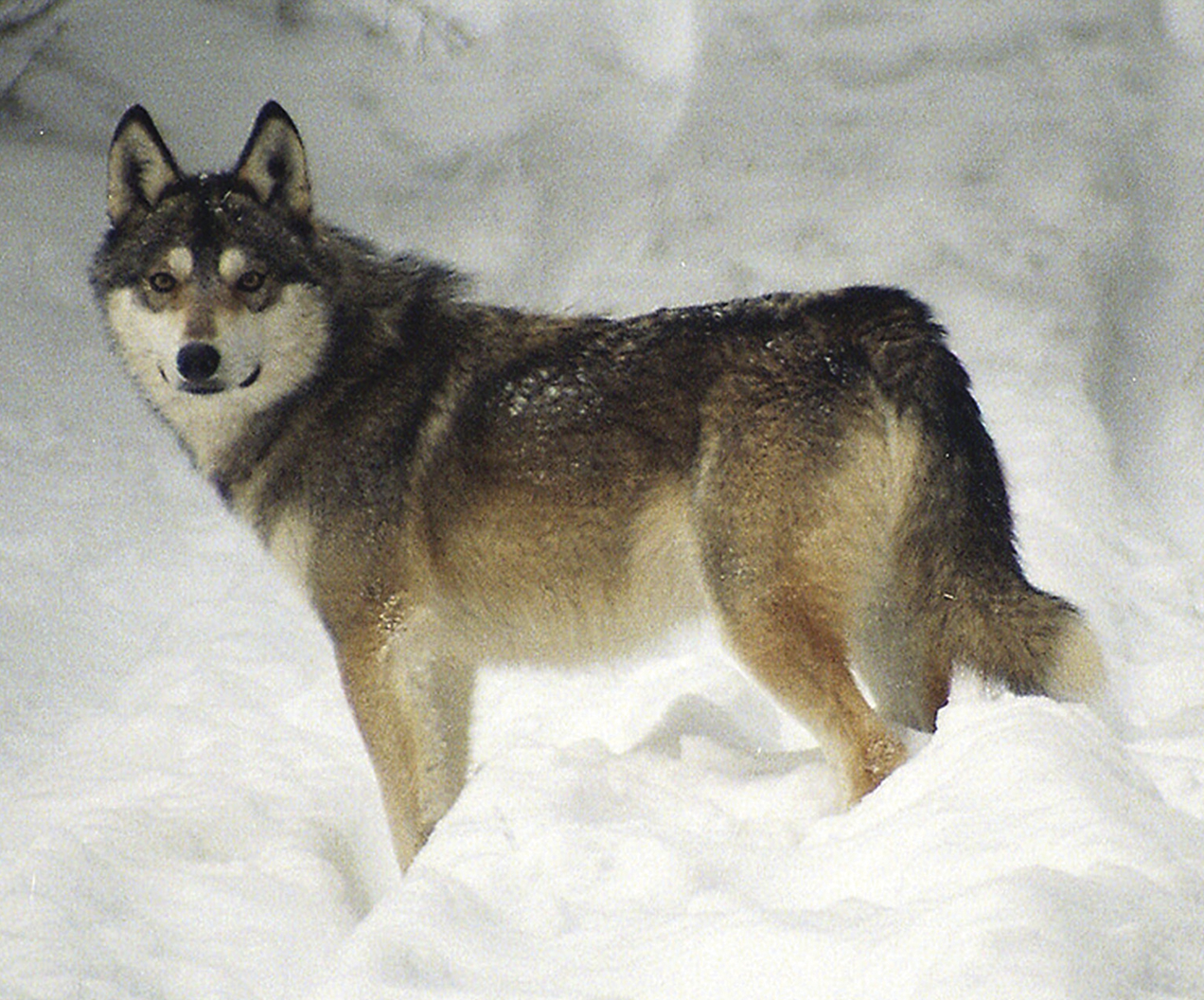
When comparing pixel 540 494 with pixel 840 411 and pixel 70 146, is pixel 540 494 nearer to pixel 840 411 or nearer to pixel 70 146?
pixel 840 411

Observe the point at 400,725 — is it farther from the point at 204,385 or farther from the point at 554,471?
the point at 204,385

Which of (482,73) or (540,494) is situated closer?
(540,494)

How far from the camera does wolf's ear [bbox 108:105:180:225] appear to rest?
3.82 m

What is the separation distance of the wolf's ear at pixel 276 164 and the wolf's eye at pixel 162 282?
395 mm

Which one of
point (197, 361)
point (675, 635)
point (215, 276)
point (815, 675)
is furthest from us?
point (675, 635)

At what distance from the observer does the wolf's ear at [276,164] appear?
12.6 ft

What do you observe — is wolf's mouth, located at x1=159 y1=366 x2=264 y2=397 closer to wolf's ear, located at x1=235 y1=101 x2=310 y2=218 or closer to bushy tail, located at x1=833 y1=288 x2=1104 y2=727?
wolf's ear, located at x1=235 y1=101 x2=310 y2=218

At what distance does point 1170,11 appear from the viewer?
7.28 metres

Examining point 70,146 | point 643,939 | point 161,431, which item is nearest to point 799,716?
point 643,939

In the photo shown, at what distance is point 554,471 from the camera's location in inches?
146

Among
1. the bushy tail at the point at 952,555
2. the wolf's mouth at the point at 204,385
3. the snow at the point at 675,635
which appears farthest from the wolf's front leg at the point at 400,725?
the bushy tail at the point at 952,555

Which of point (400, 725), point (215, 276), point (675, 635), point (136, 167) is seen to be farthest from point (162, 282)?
point (675, 635)

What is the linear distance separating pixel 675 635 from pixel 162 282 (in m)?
1.73

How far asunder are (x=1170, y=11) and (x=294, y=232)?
550 cm
